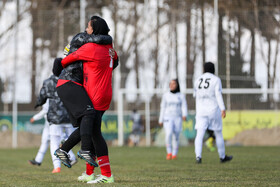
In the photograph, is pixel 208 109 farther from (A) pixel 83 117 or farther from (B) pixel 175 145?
(A) pixel 83 117

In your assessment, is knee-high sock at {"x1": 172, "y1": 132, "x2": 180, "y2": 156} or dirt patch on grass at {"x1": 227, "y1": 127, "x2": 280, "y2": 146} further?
dirt patch on grass at {"x1": 227, "y1": 127, "x2": 280, "y2": 146}

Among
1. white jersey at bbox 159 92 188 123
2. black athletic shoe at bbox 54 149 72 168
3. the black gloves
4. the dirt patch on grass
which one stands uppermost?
the black gloves

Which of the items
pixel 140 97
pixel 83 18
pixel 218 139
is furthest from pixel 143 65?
pixel 218 139

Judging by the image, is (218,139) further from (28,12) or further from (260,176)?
(28,12)

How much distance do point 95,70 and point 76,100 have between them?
394mm

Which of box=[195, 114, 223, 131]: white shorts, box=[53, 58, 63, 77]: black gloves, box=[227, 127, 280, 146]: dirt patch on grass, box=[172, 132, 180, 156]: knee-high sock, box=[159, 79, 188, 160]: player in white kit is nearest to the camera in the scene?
box=[53, 58, 63, 77]: black gloves

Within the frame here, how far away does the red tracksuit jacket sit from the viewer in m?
7.25

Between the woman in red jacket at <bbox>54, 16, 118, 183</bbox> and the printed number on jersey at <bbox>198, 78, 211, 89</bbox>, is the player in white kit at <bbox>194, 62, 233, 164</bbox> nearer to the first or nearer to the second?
the printed number on jersey at <bbox>198, 78, 211, 89</bbox>

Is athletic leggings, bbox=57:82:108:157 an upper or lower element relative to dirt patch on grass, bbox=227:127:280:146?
upper

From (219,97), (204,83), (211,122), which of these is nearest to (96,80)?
(219,97)

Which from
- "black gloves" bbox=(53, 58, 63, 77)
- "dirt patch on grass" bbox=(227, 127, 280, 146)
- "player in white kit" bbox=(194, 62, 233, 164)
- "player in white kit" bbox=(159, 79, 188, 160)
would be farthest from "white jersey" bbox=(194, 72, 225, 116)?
"dirt patch on grass" bbox=(227, 127, 280, 146)

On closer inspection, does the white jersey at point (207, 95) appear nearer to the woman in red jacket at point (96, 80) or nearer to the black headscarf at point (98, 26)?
the woman in red jacket at point (96, 80)

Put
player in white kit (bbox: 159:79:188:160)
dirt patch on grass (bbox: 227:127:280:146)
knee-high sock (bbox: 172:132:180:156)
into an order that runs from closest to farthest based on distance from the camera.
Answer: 1. knee-high sock (bbox: 172:132:180:156)
2. player in white kit (bbox: 159:79:188:160)
3. dirt patch on grass (bbox: 227:127:280:146)

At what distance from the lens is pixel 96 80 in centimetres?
731
